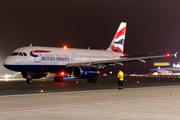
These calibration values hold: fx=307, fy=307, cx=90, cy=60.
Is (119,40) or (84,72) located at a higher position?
(119,40)

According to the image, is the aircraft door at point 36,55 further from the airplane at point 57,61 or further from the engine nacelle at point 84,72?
the engine nacelle at point 84,72

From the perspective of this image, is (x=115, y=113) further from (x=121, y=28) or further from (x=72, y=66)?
(x=121, y=28)

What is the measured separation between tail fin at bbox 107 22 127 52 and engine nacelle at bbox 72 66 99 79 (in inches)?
451

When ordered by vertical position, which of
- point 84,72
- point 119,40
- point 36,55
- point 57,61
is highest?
point 119,40

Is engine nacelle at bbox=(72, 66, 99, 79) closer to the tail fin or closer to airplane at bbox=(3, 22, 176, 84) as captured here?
airplane at bbox=(3, 22, 176, 84)

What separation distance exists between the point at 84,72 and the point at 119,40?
14010mm

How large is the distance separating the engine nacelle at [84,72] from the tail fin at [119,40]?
11.5 m

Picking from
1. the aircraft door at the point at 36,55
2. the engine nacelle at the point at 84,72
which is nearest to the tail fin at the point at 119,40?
the engine nacelle at the point at 84,72

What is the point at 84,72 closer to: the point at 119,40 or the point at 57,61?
the point at 57,61

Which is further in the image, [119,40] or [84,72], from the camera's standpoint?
[119,40]

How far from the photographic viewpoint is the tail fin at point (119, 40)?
150 ft

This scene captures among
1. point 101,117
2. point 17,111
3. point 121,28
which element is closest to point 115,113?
point 101,117

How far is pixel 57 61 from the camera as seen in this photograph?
35.6 m

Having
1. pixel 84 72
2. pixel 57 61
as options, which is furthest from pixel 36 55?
pixel 84 72
